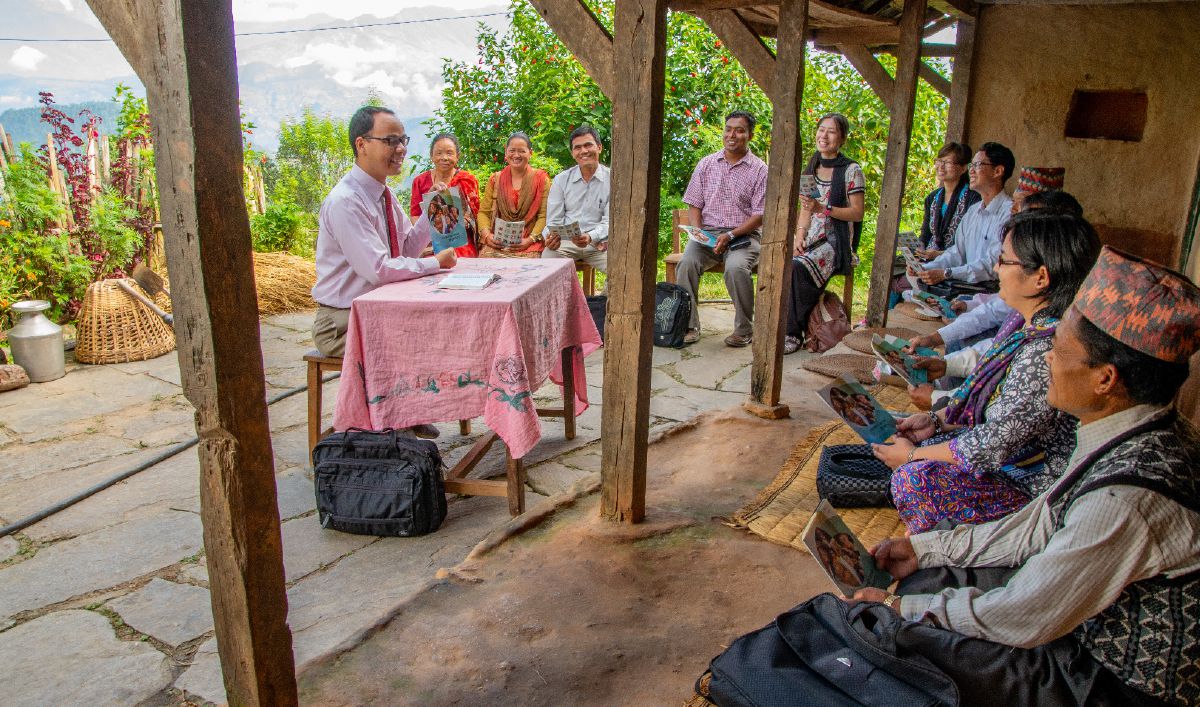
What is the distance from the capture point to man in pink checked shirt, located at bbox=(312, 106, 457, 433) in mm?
4016

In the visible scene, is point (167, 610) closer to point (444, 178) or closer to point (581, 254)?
point (444, 178)

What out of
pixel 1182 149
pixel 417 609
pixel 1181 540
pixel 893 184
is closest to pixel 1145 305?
pixel 1181 540

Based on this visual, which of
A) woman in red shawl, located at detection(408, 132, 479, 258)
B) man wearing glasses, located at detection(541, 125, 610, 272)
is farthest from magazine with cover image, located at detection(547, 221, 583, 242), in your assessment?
woman in red shawl, located at detection(408, 132, 479, 258)

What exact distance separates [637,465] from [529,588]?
0.72 metres

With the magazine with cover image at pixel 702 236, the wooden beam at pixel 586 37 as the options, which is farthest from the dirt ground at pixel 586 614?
the magazine with cover image at pixel 702 236

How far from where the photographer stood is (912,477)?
2885 millimetres

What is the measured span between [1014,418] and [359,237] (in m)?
2.93

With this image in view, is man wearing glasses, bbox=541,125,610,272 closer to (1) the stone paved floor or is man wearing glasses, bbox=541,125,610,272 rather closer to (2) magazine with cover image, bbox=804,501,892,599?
(1) the stone paved floor

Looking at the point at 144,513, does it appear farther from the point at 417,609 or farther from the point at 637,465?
the point at 637,465

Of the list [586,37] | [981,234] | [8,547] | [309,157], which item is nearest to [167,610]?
[8,547]

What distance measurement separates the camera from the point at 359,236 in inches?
157

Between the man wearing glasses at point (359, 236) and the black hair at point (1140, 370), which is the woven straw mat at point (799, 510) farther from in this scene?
the man wearing glasses at point (359, 236)

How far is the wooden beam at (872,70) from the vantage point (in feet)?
23.0

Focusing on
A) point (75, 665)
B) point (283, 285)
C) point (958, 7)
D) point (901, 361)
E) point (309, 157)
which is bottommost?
point (75, 665)
